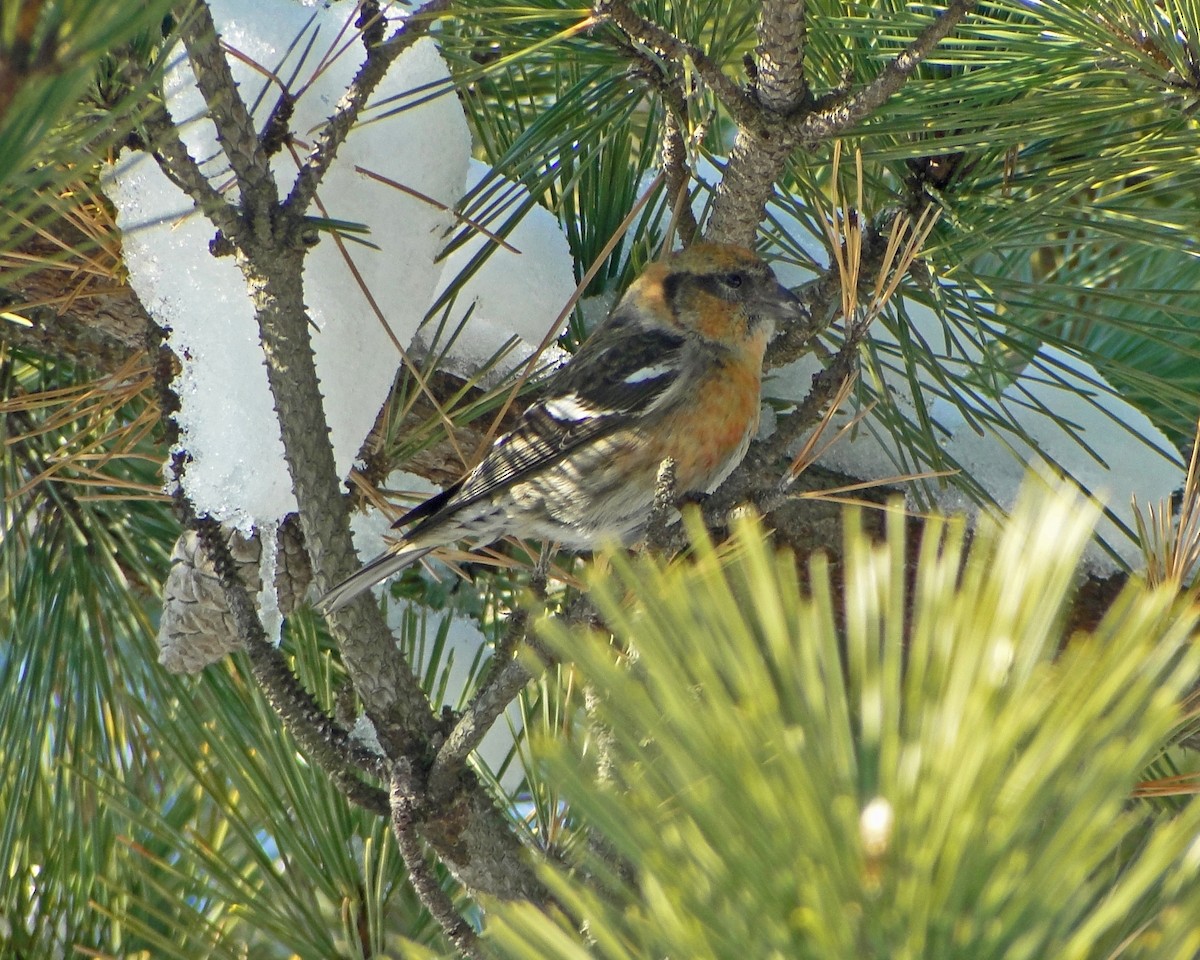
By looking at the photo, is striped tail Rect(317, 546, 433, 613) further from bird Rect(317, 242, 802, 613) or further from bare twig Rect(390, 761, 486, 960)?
bare twig Rect(390, 761, 486, 960)

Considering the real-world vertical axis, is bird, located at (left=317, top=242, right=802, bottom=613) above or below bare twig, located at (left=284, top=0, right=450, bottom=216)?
below

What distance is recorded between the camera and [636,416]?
267 cm

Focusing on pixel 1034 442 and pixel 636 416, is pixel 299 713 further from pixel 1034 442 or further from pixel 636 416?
pixel 1034 442

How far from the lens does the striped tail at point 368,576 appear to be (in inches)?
62.9

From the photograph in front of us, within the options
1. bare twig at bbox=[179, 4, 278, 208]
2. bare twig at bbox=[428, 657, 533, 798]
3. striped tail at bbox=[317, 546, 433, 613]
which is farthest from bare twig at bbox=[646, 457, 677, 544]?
bare twig at bbox=[179, 4, 278, 208]

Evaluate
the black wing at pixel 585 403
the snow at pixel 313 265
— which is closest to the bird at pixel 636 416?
the black wing at pixel 585 403

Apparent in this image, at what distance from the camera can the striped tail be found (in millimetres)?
1599

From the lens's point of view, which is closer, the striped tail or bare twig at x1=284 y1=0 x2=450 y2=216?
bare twig at x1=284 y1=0 x2=450 y2=216

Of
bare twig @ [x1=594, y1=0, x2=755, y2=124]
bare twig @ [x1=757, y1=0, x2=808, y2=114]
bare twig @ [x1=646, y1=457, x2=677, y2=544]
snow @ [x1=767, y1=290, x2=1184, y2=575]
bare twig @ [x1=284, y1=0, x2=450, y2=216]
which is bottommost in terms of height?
snow @ [x1=767, y1=290, x2=1184, y2=575]

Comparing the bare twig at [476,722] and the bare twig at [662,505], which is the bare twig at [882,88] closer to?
the bare twig at [662,505]

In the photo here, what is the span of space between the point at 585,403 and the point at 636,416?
12cm

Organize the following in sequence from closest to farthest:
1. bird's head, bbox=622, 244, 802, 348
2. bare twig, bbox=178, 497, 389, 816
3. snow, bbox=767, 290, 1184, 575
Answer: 1. bare twig, bbox=178, 497, 389, 816
2. snow, bbox=767, 290, 1184, 575
3. bird's head, bbox=622, 244, 802, 348

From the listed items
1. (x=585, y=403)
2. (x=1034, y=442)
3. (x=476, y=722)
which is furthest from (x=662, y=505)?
(x=585, y=403)

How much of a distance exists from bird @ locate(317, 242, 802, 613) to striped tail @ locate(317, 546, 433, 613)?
0.30ft
